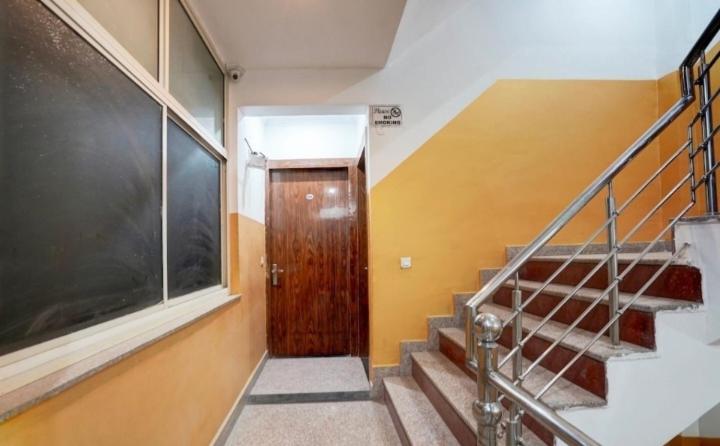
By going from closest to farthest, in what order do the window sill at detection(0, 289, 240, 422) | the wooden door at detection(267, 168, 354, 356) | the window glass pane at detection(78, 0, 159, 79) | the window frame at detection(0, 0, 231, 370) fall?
the window sill at detection(0, 289, 240, 422), the window frame at detection(0, 0, 231, 370), the window glass pane at detection(78, 0, 159, 79), the wooden door at detection(267, 168, 354, 356)

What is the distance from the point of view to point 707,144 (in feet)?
5.09

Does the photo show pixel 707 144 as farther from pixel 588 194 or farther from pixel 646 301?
pixel 646 301

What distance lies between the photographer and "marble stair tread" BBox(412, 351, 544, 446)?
1638mm

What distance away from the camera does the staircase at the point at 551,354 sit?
4.60 feet

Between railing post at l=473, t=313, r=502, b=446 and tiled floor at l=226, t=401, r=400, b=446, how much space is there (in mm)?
1266

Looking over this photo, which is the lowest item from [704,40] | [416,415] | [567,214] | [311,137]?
[416,415]

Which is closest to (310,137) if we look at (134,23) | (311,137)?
(311,137)

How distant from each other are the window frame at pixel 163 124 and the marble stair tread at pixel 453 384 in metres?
1.48

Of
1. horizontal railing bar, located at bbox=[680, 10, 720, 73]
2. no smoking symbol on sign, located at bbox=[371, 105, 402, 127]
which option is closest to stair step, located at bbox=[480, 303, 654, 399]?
horizontal railing bar, located at bbox=[680, 10, 720, 73]

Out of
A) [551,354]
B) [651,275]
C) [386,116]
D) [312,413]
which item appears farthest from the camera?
[386,116]

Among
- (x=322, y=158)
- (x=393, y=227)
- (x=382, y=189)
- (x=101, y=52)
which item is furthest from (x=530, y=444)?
(x=322, y=158)

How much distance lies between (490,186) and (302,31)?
1891 millimetres

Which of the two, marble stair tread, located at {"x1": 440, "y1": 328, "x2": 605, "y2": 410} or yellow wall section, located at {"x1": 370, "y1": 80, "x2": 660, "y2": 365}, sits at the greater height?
yellow wall section, located at {"x1": 370, "y1": 80, "x2": 660, "y2": 365}

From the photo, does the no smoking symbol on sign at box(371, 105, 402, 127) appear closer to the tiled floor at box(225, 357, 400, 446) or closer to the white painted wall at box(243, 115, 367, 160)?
the white painted wall at box(243, 115, 367, 160)
